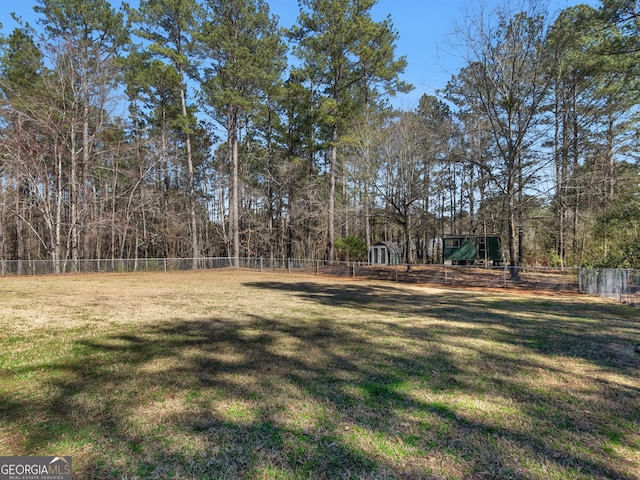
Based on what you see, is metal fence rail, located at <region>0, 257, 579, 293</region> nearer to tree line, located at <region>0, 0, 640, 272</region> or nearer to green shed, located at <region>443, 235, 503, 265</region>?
tree line, located at <region>0, 0, 640, 272</region>

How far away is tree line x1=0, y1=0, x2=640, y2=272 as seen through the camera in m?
14.0

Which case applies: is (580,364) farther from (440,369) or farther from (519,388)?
(440,369)

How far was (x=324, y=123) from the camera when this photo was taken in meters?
21.8

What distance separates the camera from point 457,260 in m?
27.1

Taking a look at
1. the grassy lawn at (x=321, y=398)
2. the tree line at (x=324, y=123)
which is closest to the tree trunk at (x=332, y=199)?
the tree line at (x=324, y=123)

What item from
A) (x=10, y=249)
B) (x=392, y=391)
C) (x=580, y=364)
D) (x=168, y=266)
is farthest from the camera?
(x=10, y=249)

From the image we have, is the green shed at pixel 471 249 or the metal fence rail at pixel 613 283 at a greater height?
the green shed at pixel 471 249

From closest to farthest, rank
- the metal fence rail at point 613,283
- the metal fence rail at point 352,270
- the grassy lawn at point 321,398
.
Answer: the grassy lawn at point 321,398 < the metal fence rail at point 613,283 < the metal fence rail at point 352,270

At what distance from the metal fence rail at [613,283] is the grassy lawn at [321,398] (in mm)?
4011

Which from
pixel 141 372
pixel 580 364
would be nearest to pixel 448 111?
pixel 580 364

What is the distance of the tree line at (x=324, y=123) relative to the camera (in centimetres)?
1400

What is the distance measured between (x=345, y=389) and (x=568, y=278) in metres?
14.1

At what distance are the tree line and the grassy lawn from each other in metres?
10.4

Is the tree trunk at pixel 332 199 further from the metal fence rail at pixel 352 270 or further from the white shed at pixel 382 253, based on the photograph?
the white shed at pixel 382 253
